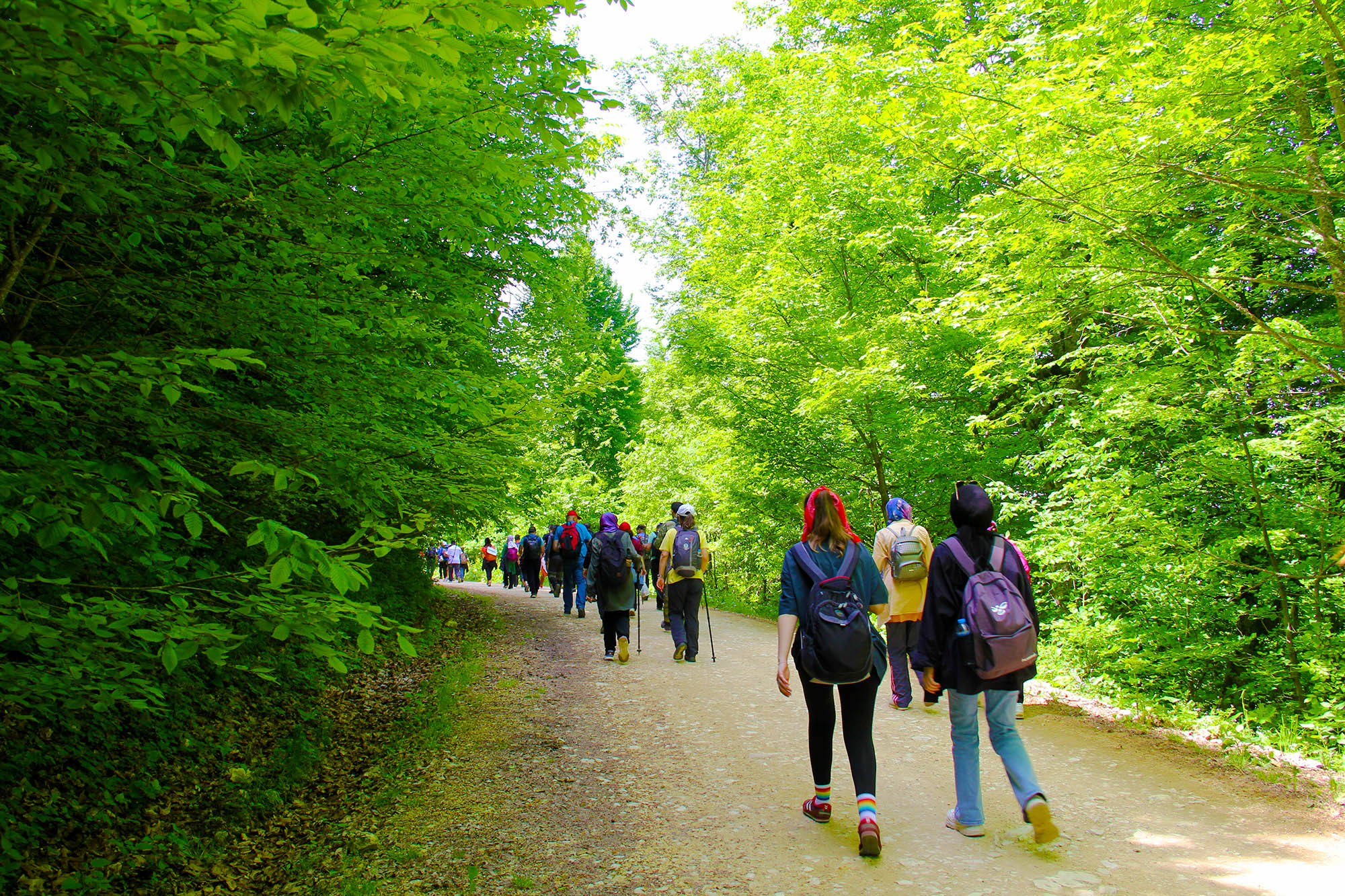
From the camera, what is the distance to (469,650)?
414 inches

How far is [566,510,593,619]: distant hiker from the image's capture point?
14.9m

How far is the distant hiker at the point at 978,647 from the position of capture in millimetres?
3924

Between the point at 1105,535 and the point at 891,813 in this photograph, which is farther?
the point at 1105,535

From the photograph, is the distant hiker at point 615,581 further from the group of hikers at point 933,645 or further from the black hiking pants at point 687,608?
the group of hikers at point 933,645

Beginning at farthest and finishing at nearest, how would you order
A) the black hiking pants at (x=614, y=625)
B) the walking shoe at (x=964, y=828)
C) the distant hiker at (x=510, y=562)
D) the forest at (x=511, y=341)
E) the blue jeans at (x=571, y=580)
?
1. the distant hiker at (x=510, y=562)
2. the blue jeans at (x=571, y=580)
3. the black hiking pants at (x=614, y=625)
4. the walking shoe at (x=964, y=828)
5. the forest at (x=511, y=341)

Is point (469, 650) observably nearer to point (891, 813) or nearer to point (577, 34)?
point (891, 813)

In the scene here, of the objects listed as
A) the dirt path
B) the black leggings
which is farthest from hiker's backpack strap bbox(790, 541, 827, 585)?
the dirt path

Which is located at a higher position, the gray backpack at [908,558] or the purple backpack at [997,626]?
the gray backpack at [908,558]

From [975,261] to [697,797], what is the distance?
7568 millimetres

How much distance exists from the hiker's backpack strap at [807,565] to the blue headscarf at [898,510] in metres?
2.64

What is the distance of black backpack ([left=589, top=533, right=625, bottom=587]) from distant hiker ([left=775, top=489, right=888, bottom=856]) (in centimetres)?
536

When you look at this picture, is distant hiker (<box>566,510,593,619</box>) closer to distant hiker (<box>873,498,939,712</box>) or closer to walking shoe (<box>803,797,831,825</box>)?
distant hiker (<box>873,498,939,712</box>)

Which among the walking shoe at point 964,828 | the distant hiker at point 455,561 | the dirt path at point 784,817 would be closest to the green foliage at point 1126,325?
the dirt path at point 784,817

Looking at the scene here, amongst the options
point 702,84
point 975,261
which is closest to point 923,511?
point 975,261
